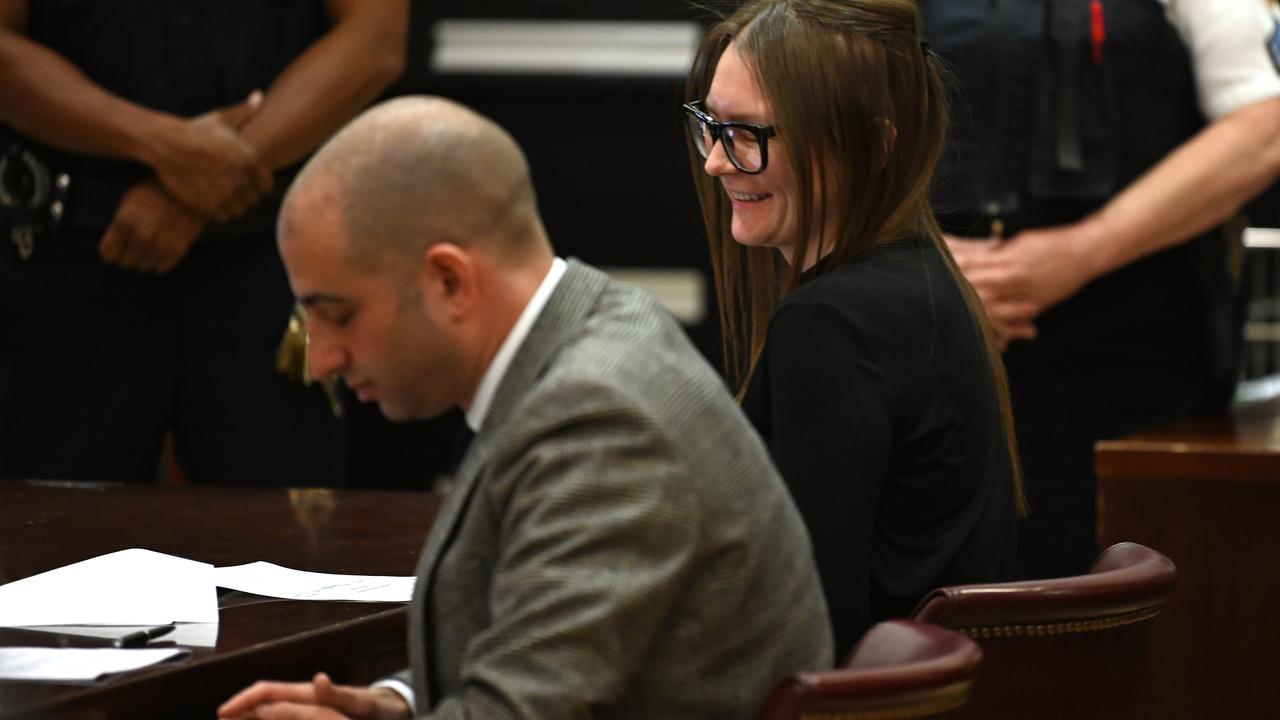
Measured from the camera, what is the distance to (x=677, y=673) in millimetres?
1464

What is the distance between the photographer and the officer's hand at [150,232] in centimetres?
305

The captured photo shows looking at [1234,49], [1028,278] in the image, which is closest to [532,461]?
[1028,278]

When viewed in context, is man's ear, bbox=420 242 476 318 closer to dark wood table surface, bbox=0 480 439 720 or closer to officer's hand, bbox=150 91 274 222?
dark wood table surface, bbox=0 480 439 720

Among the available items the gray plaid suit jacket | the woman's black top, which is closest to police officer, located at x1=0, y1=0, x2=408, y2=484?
the woman's black top

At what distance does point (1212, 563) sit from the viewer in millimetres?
2719

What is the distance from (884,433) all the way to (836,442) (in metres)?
0.06

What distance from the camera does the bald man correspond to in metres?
1.40

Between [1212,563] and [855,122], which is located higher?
[855,122]

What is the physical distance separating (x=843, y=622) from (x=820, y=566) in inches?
2.5

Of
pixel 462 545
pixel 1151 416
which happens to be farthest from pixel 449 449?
pixel 462 545

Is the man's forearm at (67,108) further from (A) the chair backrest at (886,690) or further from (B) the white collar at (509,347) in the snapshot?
(A) the chair backrest at (886,690)

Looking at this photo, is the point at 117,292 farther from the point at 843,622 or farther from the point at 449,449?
the point at 449,449

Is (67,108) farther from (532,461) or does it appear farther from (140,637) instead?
(532,461)

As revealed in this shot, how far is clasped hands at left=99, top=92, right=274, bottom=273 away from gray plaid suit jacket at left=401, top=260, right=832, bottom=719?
1.65m
